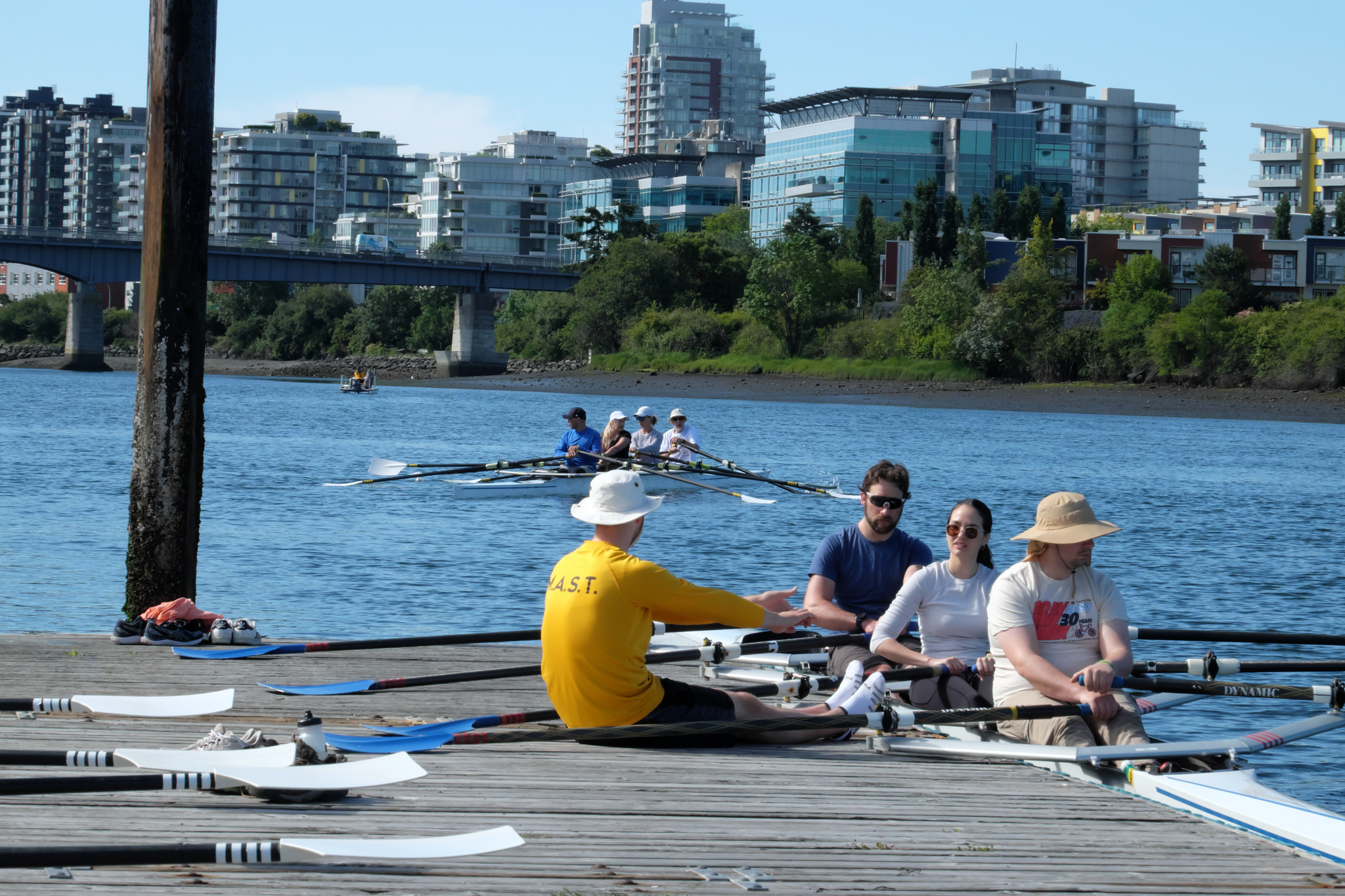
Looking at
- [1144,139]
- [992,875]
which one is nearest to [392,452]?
[992,875]

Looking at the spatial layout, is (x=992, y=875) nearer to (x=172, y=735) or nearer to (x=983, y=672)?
(x=983, y=672)

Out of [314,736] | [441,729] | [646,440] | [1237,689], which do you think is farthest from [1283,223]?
[314,736]

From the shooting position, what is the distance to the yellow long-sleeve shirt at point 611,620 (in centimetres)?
672

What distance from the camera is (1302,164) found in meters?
153

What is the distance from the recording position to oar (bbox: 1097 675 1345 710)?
25.6ft

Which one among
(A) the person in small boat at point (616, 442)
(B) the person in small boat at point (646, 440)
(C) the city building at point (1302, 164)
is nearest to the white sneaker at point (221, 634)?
(A) the person in small boat at point (616, 442)

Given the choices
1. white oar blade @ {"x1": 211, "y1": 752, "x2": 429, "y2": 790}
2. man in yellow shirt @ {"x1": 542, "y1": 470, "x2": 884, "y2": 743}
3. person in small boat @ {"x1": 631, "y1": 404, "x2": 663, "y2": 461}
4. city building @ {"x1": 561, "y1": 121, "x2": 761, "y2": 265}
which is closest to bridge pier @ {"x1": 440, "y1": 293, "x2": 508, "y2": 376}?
city building @ {"x1": 561, "y1": 121, "x2": 761, "y2": 265}

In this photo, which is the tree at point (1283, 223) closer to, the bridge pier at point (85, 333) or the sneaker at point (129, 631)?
the bridge pier at point (85, 333)

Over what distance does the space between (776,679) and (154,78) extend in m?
6.08

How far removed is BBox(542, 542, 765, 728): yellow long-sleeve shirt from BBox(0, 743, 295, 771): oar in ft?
4.54

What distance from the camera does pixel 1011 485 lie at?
3772cm

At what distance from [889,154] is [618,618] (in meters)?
125

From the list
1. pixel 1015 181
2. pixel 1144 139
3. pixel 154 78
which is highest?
pixel 1144 139

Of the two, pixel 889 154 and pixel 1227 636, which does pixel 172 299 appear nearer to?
pixel 1227 636
